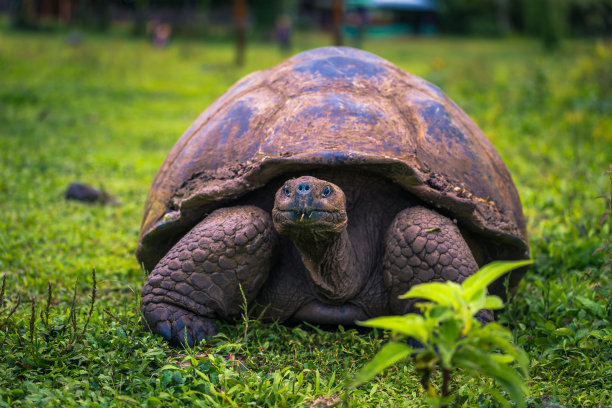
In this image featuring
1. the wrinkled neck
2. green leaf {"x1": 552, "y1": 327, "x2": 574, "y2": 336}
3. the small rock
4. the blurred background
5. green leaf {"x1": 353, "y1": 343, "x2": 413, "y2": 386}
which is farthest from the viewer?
the blurred background

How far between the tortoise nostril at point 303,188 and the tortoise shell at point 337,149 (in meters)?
0.28

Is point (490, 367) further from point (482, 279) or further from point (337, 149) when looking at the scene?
point (337, 149)

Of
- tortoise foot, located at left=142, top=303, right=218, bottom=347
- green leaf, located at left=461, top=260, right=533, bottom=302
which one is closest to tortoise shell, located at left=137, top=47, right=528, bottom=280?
tortoise foot, located at left=142, top=303, right=218, bottom=347

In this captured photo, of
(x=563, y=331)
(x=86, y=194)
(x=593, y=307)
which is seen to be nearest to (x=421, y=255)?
(x=563, y=331)

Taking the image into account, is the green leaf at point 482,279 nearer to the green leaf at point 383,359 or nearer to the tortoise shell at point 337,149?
the green leaf at point 383,359

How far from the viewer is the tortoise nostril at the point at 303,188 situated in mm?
2104

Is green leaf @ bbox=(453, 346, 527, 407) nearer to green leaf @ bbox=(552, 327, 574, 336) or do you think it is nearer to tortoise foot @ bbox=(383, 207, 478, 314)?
tortoise foot @ bbox=(383, 207, 478, 314)

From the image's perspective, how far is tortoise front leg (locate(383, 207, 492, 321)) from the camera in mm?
2400

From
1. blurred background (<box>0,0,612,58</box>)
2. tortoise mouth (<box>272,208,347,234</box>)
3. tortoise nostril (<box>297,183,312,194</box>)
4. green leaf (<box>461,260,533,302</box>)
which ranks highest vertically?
blurred background (<box>0,0,612,58</box>)

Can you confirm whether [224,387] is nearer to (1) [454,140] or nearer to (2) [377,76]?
(1) [454,140]

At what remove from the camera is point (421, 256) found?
7.97ft

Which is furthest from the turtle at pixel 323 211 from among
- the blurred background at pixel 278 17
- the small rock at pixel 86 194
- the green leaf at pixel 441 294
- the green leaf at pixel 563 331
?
the blurred background at pixel 278 17

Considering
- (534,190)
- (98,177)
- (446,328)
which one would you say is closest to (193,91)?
(98,177)

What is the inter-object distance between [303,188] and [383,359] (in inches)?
33.7
